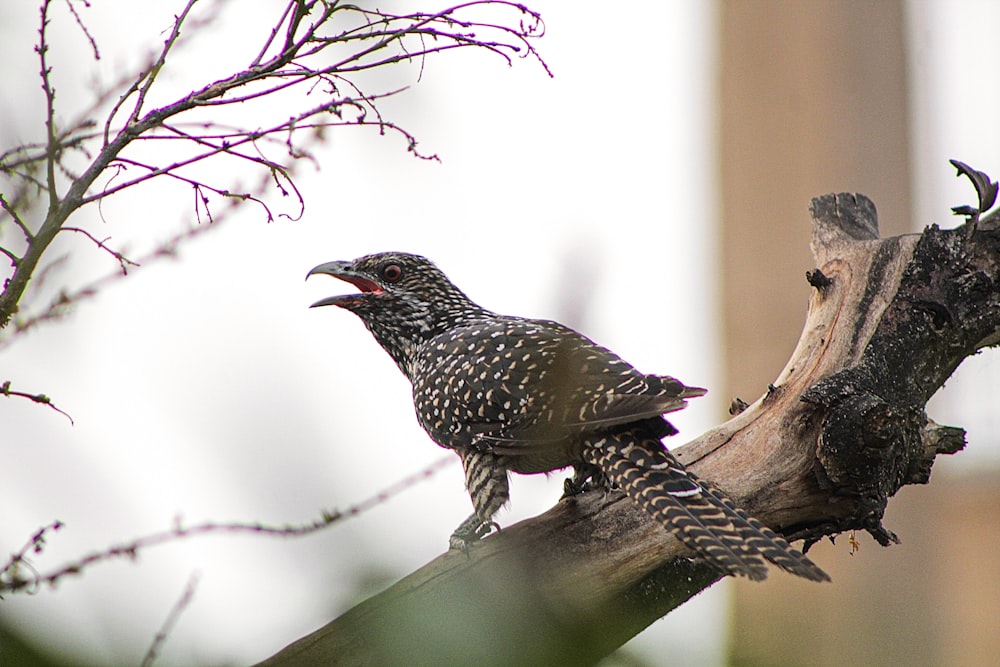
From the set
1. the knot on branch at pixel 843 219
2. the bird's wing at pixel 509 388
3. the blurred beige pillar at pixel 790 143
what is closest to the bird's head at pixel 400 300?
the bird's wing at pixel 509 388

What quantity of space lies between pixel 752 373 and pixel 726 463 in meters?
6.13

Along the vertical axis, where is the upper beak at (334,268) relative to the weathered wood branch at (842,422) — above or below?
above

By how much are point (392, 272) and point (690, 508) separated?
223cm

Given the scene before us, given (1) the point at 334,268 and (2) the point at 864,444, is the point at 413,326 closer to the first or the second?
(1) the point at 334,268

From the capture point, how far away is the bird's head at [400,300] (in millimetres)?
4730

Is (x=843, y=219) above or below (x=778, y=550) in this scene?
above

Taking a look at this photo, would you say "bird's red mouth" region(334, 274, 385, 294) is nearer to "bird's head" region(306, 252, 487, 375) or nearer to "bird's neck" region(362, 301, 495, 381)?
"bird's head" region(306, 252, 487, 375)

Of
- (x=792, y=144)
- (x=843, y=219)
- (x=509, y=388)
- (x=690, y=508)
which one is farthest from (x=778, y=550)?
(x=792, y=144)

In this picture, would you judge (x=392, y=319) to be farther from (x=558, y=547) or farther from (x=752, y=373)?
(x=752, y=373)

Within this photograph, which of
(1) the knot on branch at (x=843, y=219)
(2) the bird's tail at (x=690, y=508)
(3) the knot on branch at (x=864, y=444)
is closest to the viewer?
(2) the bird's tail at (x=690, y=508)

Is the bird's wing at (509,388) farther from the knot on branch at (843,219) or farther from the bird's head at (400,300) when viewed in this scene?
the knot on branch at (843,219)

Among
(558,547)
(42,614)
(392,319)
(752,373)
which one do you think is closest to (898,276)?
(558,547)

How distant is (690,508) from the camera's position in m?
3.02

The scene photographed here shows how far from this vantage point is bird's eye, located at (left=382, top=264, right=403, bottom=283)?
4.84 metres
